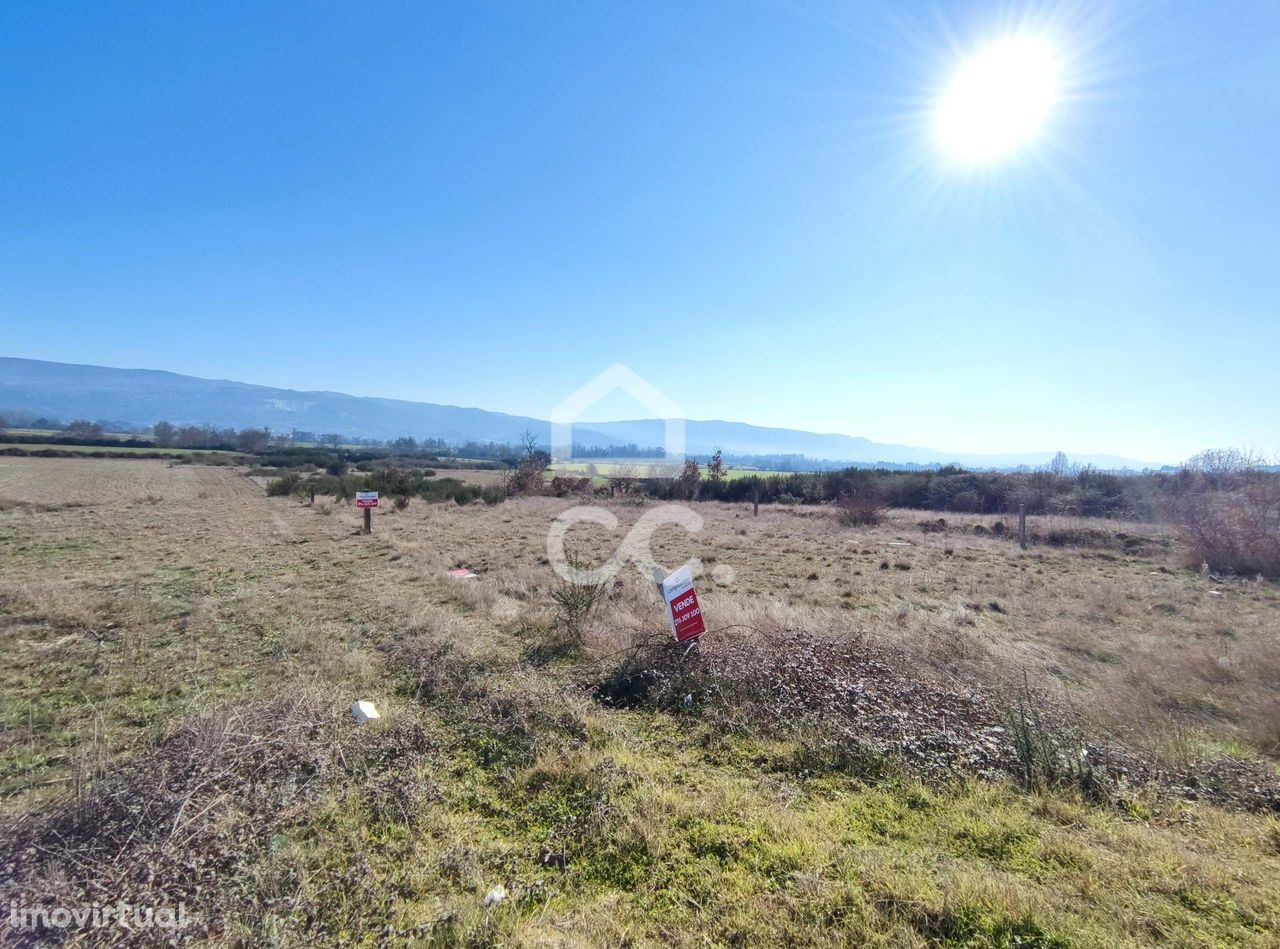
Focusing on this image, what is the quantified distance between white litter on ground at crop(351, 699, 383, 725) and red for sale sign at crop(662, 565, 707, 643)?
2784 millimetres

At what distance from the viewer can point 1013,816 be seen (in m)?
3.05

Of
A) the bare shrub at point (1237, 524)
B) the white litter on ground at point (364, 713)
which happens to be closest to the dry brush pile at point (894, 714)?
the white litter on ground at point (364, 713)

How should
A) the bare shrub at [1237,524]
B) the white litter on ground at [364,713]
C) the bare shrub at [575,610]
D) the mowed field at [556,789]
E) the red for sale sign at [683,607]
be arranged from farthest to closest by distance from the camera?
1. the bare shrub at [1237,524]
2. the bare shrub at [575,610]
3. the red for sale sign at [683,607]
4. the white litter on ground at [364,713]
5. the mowed field at [556,789]

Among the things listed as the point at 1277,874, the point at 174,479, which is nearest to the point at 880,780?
the point at 1277,874

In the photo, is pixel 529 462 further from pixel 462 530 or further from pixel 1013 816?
pixel 1013 816

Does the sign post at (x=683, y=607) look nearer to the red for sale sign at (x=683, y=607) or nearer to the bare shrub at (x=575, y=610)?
the red for sale sign at (x=683, y=607)

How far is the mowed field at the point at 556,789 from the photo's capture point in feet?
7.71

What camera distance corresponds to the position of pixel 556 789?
11.2 ft

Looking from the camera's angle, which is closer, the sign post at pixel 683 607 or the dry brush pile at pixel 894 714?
the dry brush pile at pixel 894 714

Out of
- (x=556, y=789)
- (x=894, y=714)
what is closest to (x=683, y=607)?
(x=894, y=714)

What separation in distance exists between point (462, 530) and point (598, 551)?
587cm
